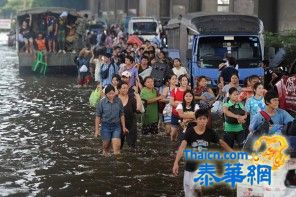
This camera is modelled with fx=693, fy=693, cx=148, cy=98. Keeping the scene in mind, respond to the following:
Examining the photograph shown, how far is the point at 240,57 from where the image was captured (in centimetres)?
2027

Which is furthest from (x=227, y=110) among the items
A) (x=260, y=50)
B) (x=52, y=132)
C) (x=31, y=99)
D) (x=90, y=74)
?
(x=90, y=74)

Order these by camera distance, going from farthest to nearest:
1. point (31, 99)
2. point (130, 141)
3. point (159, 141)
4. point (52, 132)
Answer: point (31, 99)
point (52, 132)
point (159, 141)
point (130, 141)

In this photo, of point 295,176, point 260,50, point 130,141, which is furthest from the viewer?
point 260,50

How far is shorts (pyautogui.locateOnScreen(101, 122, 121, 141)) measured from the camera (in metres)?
12.4

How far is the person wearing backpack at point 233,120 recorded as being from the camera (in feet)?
39.3

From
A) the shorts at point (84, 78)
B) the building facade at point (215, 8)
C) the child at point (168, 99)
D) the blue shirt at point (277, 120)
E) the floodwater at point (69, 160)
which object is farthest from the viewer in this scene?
the building facade at point (215, 8)

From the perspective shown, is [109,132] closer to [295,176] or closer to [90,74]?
[295,176]

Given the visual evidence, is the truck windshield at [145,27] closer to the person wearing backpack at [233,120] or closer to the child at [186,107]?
the child at [186,107]

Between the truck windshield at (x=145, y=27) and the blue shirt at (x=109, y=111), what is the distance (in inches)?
1034

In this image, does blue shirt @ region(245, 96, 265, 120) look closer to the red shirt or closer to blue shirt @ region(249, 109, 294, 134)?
the red shirt

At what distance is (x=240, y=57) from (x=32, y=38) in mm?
15793

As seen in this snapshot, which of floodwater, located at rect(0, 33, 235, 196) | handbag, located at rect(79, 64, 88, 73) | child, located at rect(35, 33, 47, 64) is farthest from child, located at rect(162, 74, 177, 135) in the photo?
child, located at rect(35, 33, 47, 64)

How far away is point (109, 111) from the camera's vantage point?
12.3 m

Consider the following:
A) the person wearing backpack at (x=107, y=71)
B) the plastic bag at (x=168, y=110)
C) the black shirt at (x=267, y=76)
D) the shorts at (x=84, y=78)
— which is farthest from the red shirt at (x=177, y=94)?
the shorts at (x=84, y=78)
